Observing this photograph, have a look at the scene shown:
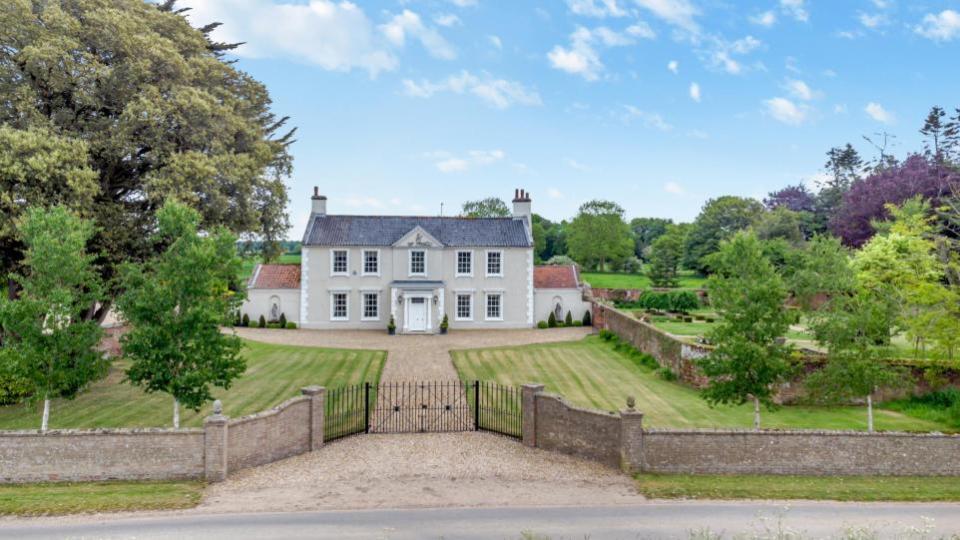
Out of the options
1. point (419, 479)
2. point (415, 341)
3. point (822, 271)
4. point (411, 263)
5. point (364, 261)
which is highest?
point (364, 261)

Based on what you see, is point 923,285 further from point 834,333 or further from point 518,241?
point 518,241

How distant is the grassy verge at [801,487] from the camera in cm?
1288

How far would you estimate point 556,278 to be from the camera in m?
43.0

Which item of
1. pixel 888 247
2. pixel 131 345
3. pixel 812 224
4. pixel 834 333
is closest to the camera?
pixel 131 345

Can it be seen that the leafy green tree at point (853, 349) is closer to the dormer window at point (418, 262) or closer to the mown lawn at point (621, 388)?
the mown lawn at point (621, 388)

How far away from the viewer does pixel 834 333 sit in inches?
664

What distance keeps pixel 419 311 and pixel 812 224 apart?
60.6 meters

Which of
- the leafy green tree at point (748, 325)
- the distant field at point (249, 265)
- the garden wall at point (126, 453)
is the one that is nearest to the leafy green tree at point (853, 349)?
the leafy green tree at point (748, 325)

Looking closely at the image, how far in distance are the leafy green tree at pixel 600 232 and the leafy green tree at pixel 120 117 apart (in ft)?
234

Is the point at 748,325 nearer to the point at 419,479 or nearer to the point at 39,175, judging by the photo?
the point at 419,479

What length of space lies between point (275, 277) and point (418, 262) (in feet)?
37.2

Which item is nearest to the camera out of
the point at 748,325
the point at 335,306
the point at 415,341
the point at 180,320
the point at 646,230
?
the point at 180,320

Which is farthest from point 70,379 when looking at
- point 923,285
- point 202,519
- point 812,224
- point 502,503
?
point 812,224

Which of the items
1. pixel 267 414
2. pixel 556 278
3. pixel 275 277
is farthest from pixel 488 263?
pixel 267 414
